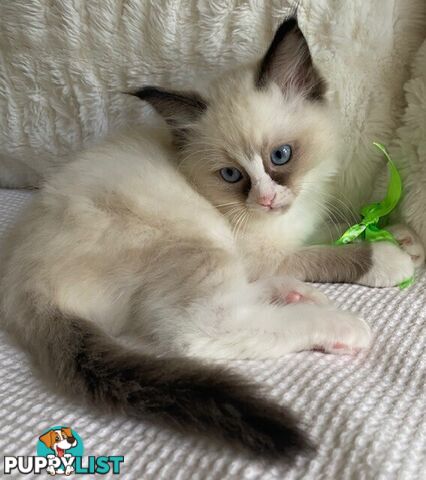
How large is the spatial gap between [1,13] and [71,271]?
1187 mm

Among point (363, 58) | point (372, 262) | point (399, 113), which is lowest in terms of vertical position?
point (372, 262)

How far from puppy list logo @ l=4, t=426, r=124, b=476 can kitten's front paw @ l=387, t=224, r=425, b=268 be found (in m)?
0.92

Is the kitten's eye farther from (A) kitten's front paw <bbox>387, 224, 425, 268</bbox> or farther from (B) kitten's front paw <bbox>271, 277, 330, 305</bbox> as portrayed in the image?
(A) kitten's front paw <bbox>387, 224, 425, 268</bbox>

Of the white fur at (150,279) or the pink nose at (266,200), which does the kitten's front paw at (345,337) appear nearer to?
the white fur at (150,279)

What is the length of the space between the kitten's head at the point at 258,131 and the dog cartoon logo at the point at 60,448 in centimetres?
69

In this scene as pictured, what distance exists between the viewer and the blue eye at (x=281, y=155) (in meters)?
1.27

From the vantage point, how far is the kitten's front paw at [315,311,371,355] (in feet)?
3.19

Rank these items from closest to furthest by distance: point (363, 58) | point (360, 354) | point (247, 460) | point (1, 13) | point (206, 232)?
1. point (247, 460)
2. point (360, 354)
3. point (206, 232)
4. point (363, 58)
5. point (1, 13)

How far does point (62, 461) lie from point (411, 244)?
1.00 meters

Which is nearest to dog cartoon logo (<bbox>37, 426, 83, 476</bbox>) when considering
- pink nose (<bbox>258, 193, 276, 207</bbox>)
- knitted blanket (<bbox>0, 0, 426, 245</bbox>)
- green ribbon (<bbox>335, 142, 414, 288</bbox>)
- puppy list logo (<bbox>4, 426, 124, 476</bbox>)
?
puppy list logo (<bbox>4, 426, 124, 476</bbox>)

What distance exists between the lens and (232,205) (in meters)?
1.29

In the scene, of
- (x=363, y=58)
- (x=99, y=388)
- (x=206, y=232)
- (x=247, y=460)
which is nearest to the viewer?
(x=247, y=460)

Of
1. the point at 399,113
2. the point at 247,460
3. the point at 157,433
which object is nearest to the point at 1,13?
the point at 399,113

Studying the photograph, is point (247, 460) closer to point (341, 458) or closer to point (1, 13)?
point (341, 458)
